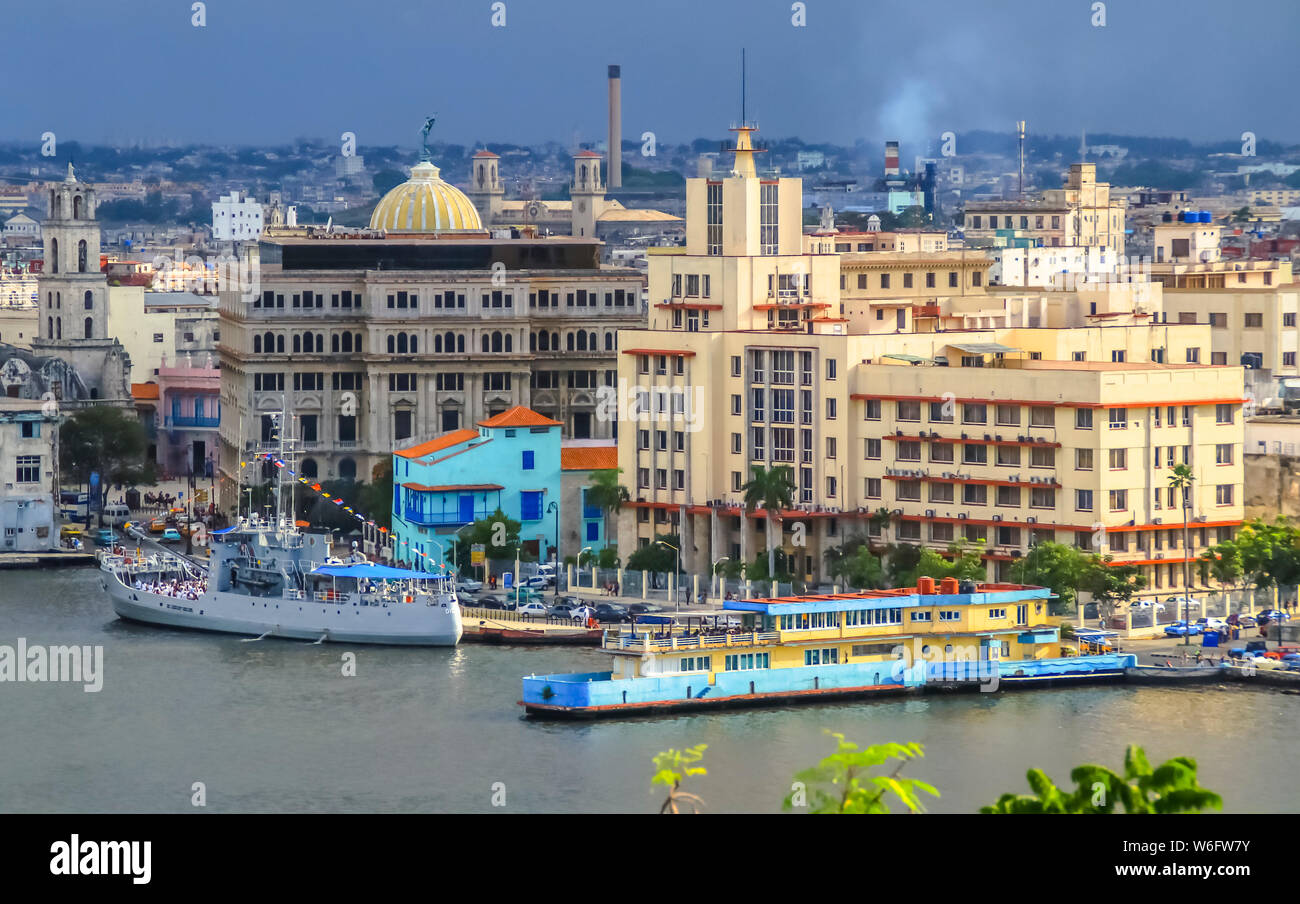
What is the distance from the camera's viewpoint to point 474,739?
45156mm

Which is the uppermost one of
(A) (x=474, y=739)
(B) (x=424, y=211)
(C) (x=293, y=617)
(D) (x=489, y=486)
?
(B) (x=424, y=211)

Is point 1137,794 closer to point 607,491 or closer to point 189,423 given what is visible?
point 607,491

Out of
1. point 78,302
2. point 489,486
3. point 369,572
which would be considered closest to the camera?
point 369,572

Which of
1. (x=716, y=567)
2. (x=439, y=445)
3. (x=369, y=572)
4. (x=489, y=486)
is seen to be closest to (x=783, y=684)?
(x=716, y=567)

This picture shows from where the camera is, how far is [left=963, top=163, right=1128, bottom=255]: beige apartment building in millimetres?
106750

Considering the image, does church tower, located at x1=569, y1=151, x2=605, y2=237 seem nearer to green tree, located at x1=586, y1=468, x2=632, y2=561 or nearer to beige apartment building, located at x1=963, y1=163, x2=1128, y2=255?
beige apartment building, located at x1=963, y1=163, x2=1128, y2=255

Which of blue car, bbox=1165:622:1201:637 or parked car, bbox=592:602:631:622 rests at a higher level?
parked car, bbox=592:602:631:622

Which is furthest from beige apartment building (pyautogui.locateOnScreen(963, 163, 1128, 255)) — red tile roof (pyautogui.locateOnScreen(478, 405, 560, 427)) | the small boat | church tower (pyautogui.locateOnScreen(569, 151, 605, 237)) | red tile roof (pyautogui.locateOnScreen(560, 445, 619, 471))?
church tower (pyautogui.locateOnScreen(569, 151, 605, 237))

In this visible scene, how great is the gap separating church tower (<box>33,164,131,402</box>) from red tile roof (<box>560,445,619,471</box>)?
1039 inches

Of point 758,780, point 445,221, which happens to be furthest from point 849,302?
point 758,780

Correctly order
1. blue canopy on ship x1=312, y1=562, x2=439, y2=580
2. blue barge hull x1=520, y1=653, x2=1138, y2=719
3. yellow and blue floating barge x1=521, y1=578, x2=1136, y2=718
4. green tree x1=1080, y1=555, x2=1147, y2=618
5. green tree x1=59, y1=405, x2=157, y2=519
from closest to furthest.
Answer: blue barge hull x1=520, y1=653, x2=1138, y2=719
yellow and blue floating barge x1=521, y1=578, x2=1136, y2=718
green tree x1=1080, y1=555, x2=1147, y2=618
blue canopy on ship x1=312, y1=562, x2=439, y2=580
green tree x1=59, y1=405, x2=157, y2=519

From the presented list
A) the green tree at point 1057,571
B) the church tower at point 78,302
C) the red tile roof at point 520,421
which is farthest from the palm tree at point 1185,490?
the church tower at point 78,302

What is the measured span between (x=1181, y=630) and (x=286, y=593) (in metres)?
16.7
